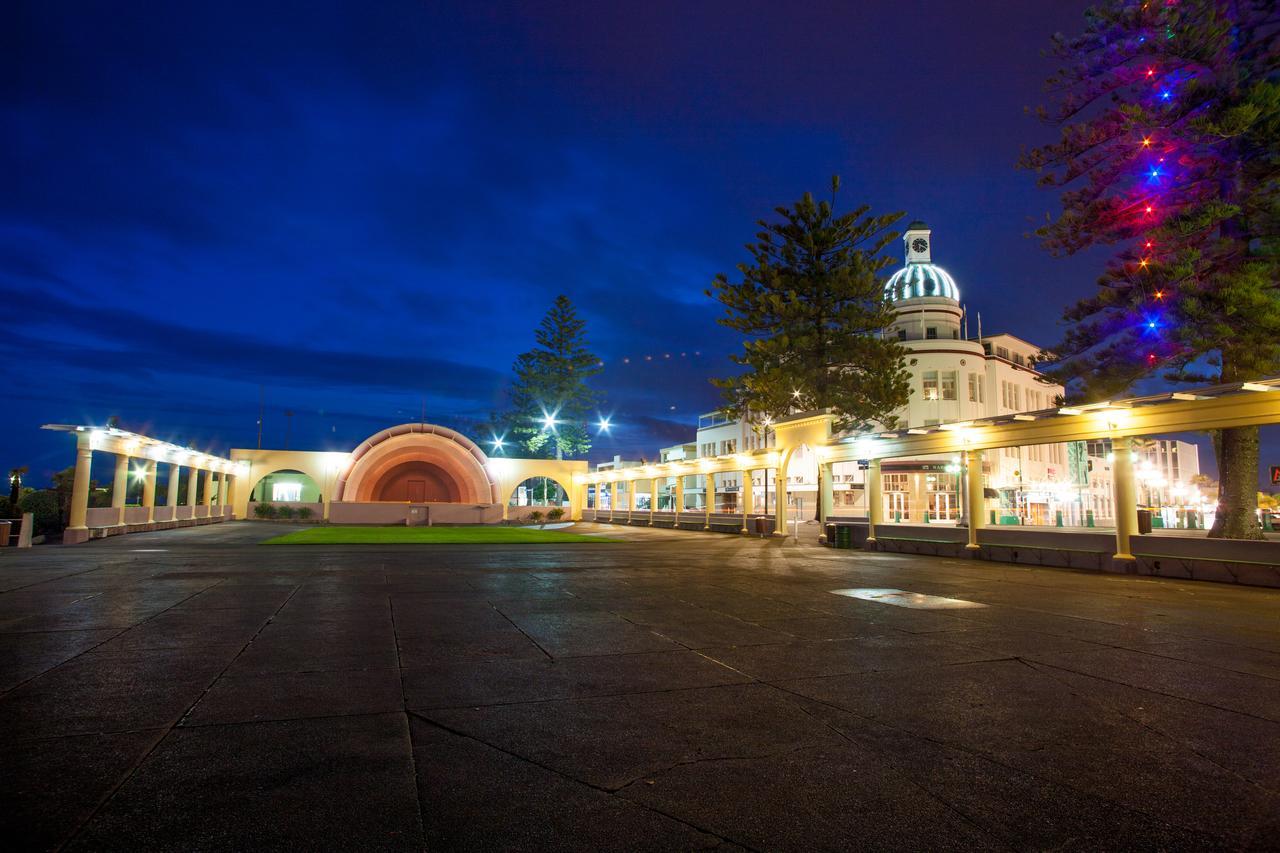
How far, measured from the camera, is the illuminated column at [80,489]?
22188mm

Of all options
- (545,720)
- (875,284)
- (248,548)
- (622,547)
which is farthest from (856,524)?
(545,720)

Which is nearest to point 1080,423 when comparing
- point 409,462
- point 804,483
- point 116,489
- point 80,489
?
point 80,489

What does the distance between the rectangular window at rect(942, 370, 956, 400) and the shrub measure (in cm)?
4997

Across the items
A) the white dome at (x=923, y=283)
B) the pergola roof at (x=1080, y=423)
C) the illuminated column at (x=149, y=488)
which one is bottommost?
the illuminated column at (x=149, y=488)

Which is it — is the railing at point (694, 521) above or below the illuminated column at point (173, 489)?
below

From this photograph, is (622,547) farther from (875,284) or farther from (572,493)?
(572,493)

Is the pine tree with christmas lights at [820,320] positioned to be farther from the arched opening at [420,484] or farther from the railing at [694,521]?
the arched opening at [420,484]

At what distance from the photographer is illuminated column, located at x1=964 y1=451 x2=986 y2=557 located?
20.6 m

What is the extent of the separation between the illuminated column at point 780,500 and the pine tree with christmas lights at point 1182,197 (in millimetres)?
11199

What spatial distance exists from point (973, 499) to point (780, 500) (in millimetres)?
9714

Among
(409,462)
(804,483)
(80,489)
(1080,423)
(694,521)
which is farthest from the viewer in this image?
(804,483)

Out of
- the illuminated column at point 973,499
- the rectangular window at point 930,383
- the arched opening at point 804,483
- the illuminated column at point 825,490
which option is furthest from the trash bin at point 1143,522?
the arched opening at point 804,483

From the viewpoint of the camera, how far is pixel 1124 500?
1684cm

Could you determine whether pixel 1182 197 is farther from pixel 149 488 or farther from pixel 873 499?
pixel 149 488
